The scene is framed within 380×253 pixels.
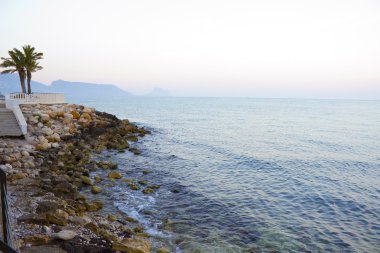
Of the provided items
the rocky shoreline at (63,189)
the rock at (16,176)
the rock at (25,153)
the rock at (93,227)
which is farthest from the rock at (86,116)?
the rock at (93,227)

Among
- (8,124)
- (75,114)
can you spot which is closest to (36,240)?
(8,124)

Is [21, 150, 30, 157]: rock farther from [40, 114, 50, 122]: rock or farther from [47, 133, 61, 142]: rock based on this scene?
[40, 114, 50, 122]: rock

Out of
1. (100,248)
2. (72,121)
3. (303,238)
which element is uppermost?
(72,121)

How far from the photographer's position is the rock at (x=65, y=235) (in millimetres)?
9991

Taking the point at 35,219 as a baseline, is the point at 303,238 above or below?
below

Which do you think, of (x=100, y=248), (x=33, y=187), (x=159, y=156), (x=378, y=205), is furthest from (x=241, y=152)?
(x=100, y=248)

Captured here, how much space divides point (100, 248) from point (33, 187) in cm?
757

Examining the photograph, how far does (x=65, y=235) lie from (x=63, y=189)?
6.19m

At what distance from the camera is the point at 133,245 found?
10.9 metres

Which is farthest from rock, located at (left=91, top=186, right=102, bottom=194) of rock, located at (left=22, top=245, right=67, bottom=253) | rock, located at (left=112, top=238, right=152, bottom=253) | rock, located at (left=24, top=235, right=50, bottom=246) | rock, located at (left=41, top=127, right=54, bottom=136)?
rock, located at (left=41, top=127, right=54, bottom=136)

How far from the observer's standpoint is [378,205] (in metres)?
17.0

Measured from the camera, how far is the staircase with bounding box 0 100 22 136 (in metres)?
24.1

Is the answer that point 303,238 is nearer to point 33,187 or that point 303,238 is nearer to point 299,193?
point 299,193

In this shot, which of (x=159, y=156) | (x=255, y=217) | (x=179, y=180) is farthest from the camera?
(x=159, y=156)
